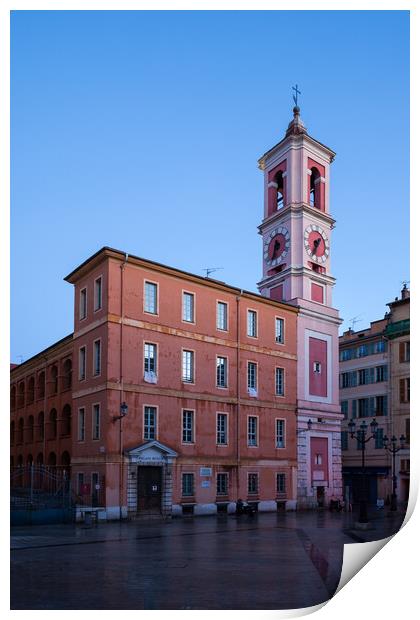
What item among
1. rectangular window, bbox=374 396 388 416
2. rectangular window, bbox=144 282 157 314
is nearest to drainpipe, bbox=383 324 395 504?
rectangular window, bbox=374 396 388 416

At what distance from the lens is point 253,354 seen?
38125 millimetres

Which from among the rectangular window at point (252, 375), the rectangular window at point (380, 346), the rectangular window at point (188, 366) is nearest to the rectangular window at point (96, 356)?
the rectangular window at point (188, 366)

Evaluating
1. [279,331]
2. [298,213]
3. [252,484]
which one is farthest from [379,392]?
[252,484]

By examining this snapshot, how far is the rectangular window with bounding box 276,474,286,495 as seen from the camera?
38.6 meters

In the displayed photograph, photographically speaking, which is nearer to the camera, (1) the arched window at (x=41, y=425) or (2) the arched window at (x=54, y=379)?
(2) the arched window at (x=54, y=379)

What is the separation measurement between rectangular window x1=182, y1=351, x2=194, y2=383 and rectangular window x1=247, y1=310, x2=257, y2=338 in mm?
4607

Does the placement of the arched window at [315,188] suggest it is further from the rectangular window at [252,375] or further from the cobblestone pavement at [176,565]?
the cobblestone pavement at [176,565]

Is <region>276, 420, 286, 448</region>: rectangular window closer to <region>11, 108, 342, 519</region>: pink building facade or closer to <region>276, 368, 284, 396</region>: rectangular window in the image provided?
<region>11, 108, 342, 519</region>: pink building facade

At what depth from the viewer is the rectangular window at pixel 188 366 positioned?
113 ft

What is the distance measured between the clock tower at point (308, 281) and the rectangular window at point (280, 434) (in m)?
1.30

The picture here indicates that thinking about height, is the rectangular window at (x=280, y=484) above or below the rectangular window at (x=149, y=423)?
below

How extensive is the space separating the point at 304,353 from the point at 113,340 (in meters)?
14.2

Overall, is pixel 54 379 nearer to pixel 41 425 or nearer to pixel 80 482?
pixel 41 425

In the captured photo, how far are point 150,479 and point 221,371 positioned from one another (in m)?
7.22
